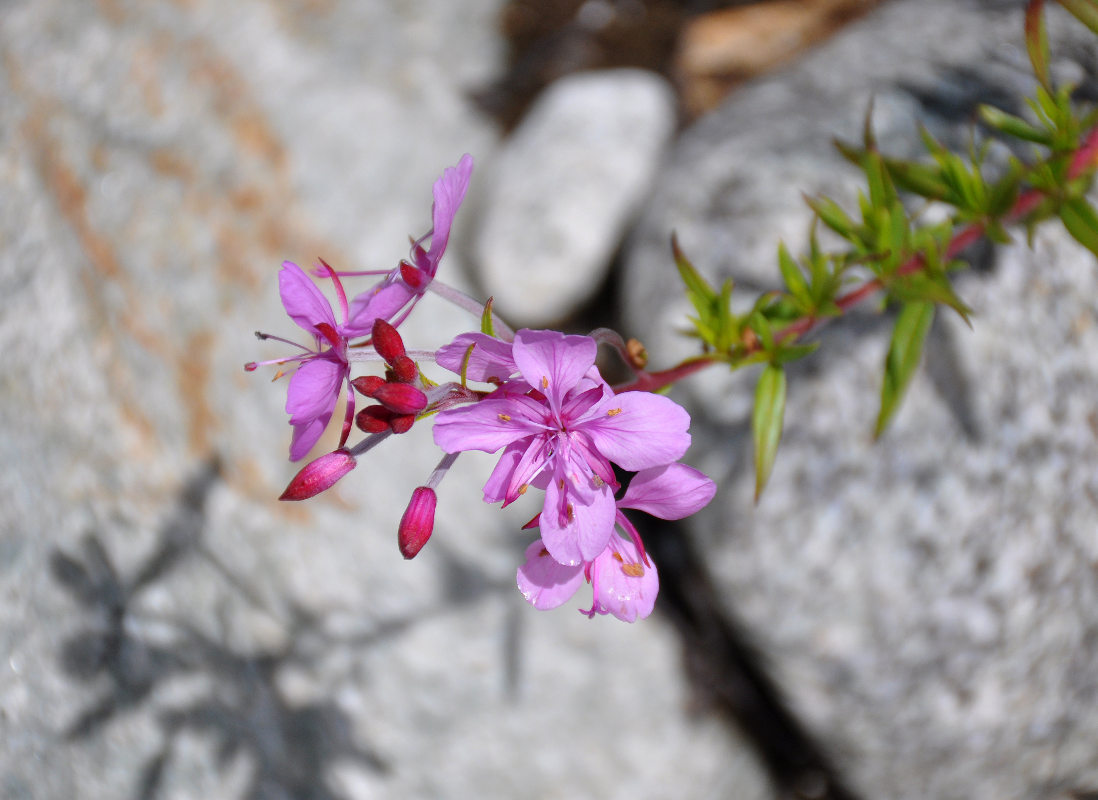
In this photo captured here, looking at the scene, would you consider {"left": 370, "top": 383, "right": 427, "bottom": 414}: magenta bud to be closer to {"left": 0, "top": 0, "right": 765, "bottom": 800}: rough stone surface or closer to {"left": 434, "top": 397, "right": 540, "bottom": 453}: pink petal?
{"left": 434, "top": 397, "right": 540, "bottom": 453}: pink petal

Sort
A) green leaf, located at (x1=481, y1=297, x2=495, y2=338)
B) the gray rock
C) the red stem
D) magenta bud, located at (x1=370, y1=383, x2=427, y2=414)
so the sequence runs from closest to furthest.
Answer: magenta bud, located at (x1=370, y1=383, x2=427, y2=414) → green leaf, located at (x1=481, y1=297, x2=495, y2=338) → the red stem → the gray rock

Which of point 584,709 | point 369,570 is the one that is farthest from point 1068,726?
point 369,570

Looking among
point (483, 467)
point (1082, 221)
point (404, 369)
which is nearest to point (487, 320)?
point (404, 369)

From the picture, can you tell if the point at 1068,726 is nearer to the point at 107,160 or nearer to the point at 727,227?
the point at 727,227

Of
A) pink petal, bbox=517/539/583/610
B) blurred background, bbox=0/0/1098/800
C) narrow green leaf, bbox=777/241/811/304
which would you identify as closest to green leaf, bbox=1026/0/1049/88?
blurred background, bbox=0/0/1098/800

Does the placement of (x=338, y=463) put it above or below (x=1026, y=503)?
above

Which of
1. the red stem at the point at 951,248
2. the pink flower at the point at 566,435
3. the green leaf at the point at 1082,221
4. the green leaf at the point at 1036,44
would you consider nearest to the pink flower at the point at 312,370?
the pink flower at the point at 566,435
